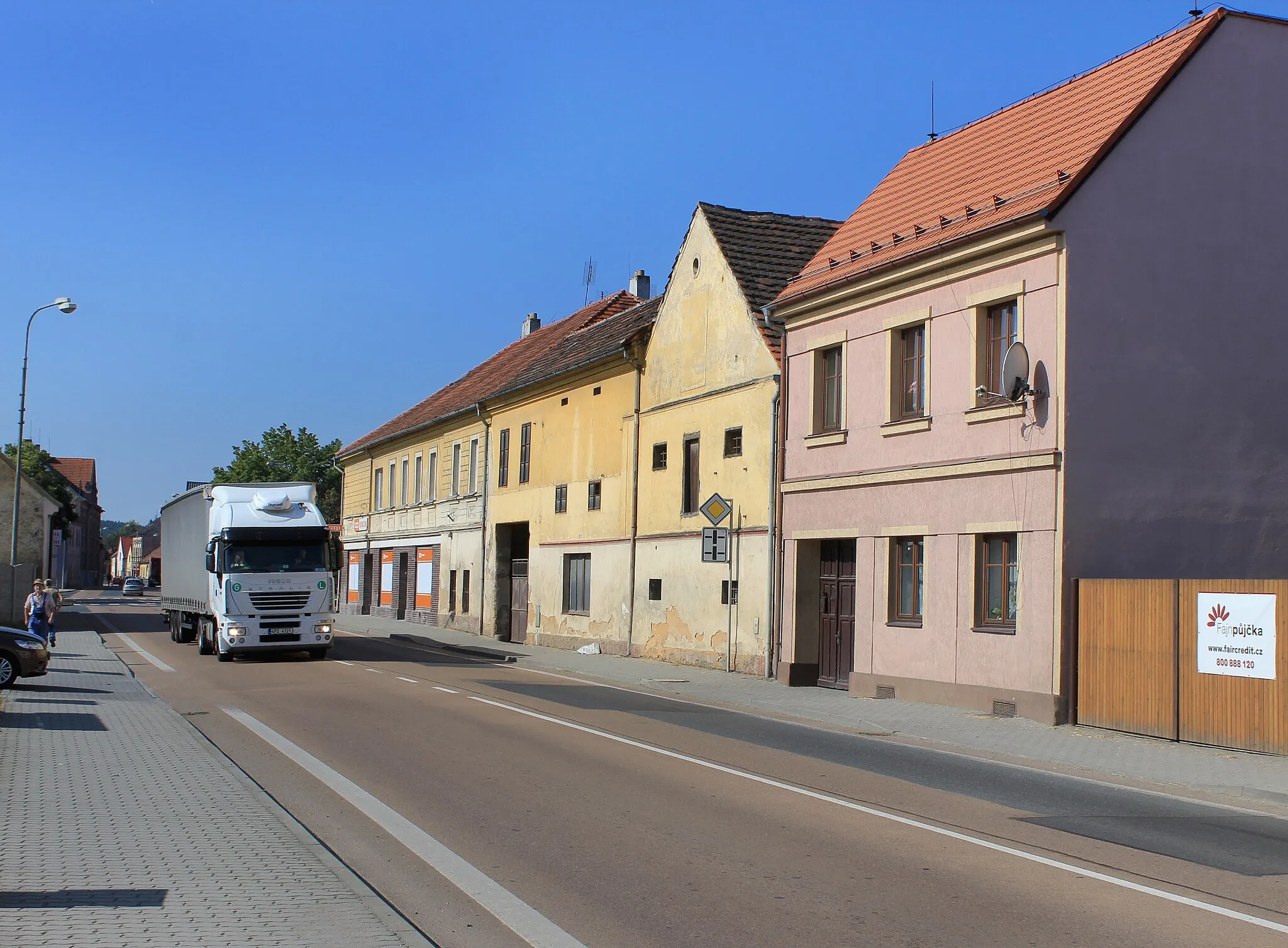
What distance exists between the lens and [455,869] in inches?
297

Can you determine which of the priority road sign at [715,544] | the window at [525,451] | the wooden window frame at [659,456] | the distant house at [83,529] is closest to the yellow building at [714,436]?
the wooden window frame at [659,456]

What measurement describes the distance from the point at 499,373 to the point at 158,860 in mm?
38394

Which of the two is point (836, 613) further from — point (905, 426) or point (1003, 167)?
point (1003, 167)

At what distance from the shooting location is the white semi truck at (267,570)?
26453 mm

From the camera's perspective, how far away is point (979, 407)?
18406 millimetres

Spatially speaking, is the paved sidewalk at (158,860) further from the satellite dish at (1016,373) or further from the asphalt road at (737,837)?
the satellite dish at (1016,373)

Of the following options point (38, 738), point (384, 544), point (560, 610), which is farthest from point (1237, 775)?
point (384, 544)

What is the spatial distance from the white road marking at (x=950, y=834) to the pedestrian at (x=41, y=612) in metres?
16.1

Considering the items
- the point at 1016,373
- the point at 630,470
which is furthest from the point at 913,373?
the point at 630,470

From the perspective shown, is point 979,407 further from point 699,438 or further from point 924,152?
point 699,438

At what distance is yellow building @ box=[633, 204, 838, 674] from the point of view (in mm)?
24469

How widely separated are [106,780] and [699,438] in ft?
58.4

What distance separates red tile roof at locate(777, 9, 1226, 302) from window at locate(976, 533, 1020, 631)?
4.52 meters

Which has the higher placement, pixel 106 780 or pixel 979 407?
pixel 979 407
